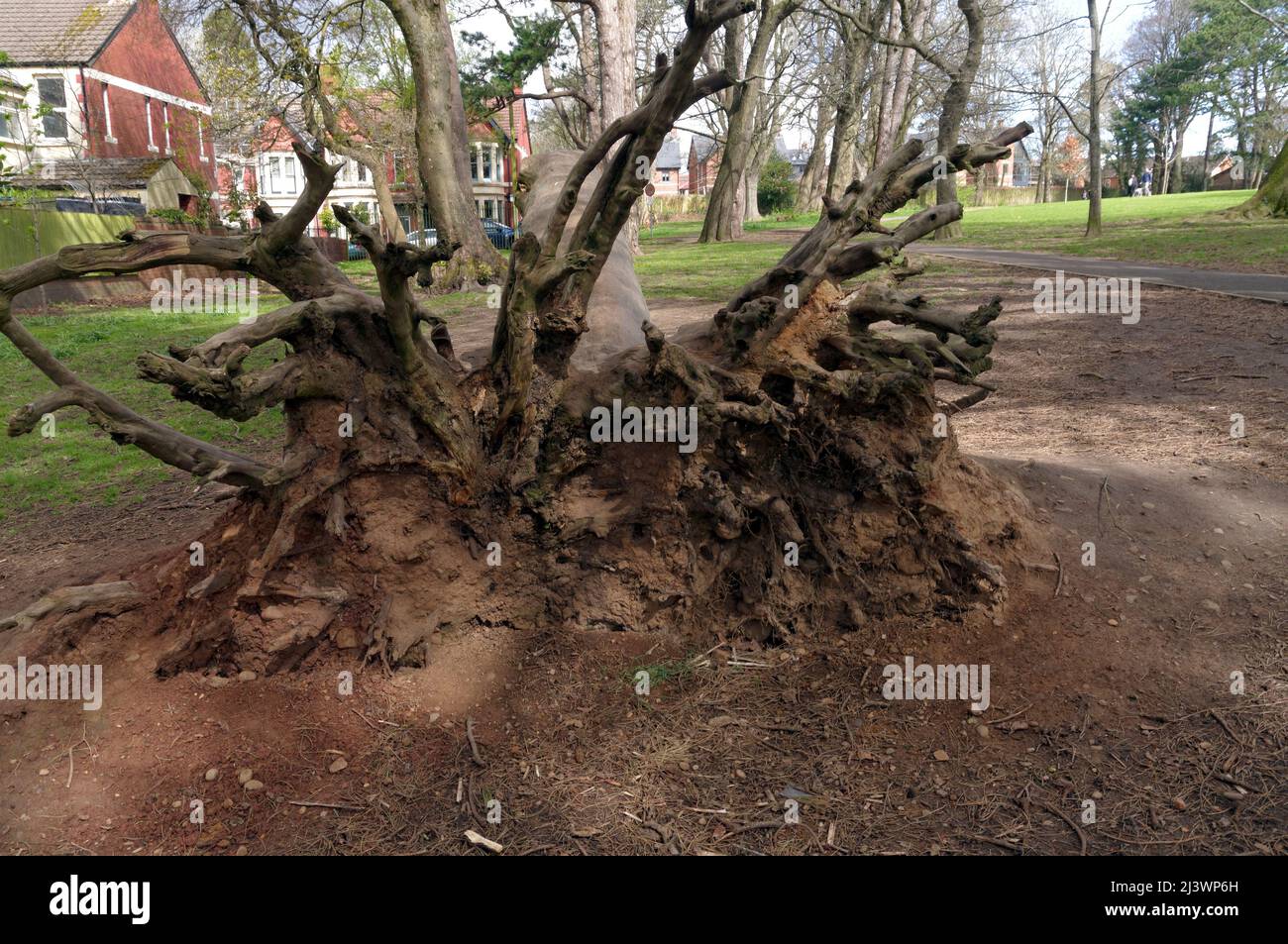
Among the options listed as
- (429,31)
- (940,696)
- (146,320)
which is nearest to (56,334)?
(146,320)

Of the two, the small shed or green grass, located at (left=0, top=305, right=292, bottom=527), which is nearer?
green grass, located at (left=0, top=305, right=292, bottom=527)

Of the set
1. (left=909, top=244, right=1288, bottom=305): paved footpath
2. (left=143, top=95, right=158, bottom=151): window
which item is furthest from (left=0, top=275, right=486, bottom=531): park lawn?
(left=143, top=95, right=158, bottom=151): window

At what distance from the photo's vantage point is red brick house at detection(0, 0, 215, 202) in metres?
32.4

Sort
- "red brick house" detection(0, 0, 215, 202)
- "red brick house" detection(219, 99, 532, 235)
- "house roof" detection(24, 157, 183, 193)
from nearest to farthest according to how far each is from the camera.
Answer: "house roof" detection(24, 157, 183, 193)
"red brick house" detection(0, 0, 215, 202)
"red brick house" detection(219, 99, 532, 235)

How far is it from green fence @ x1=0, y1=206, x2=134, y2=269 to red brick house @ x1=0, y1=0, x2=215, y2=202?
23.0ft

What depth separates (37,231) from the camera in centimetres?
1991

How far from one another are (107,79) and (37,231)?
69.9 feet

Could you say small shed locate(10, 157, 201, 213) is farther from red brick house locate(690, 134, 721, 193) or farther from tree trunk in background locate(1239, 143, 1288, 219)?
red brick house locate(690, 134, 721, 193)

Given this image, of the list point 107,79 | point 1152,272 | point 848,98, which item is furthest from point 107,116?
point 1152,272

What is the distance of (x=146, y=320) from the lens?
582 inches

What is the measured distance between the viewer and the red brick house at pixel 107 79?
32375mm

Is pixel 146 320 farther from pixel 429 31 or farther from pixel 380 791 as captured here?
pixel 380 791

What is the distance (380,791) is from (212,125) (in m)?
29.4

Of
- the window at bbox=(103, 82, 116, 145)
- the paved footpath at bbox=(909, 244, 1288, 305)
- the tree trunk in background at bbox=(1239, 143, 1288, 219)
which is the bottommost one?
the paved footpath at bbox=(909, 244, 1288, 305)
